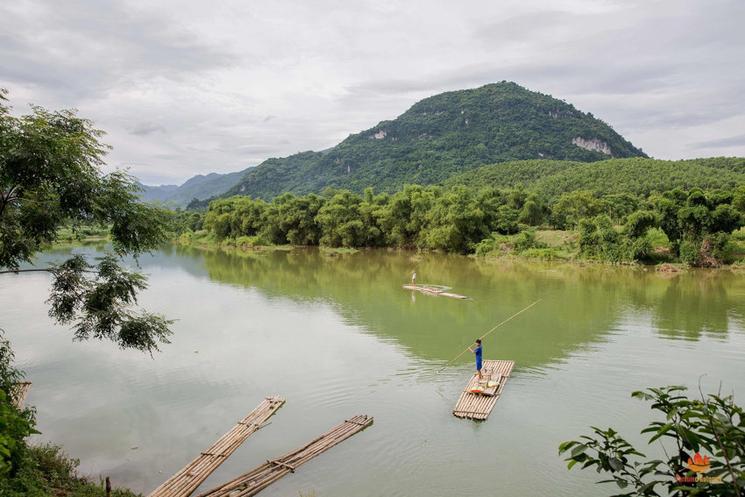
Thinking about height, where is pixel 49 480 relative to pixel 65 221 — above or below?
below

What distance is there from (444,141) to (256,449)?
13333 centimetres

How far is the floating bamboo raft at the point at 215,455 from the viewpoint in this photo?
354 inches

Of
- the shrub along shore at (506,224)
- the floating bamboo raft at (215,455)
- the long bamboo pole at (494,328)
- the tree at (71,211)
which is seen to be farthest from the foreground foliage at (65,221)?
the shrub along shore at (506,224)

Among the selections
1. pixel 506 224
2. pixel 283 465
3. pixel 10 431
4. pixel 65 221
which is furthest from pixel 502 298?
pixel 506 224

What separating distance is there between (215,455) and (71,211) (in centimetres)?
531

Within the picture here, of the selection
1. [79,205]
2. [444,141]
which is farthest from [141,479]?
[444,141]

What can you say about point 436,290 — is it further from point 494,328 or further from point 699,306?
point 699,306

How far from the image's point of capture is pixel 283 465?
983 cm

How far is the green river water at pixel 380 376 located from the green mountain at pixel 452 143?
91.1 metres

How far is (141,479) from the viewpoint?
968 centimetres

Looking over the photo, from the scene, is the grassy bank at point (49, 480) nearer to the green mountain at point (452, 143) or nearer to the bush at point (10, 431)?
the bush at point (10, 431)

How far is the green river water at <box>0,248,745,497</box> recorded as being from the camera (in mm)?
10156

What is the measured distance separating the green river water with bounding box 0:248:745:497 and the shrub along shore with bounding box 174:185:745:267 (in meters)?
9.54

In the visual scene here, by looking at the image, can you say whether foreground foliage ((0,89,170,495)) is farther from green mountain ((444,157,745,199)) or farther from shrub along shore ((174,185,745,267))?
green mountain ((444,157,745,199))
